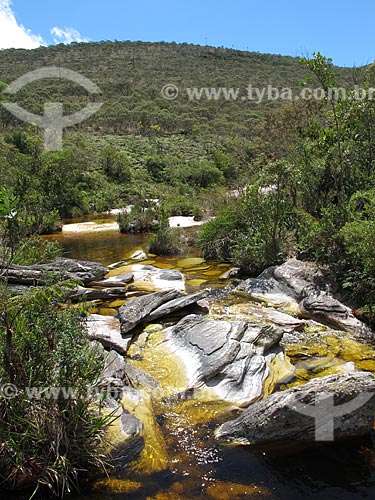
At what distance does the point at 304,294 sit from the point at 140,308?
3.53 m

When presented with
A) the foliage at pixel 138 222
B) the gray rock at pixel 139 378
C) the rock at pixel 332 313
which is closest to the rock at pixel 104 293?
the gray rock at pixel 139 378

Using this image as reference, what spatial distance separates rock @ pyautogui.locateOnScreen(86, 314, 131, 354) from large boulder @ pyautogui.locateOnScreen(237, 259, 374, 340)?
11.2 ft

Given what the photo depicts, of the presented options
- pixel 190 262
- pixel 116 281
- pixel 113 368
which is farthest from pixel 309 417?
pixel 190 262

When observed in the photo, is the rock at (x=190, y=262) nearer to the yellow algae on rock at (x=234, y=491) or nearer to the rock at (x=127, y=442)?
the rock at (x=127, y=442)

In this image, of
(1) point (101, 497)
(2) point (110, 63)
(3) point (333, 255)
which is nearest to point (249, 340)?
(1) point (101, 497)

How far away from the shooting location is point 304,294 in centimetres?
899

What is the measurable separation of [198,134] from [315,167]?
4549cm

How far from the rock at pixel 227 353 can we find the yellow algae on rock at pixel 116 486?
1755mm

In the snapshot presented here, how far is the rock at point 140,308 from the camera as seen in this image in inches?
284

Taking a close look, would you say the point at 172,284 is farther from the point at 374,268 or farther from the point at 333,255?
the point at 374,268

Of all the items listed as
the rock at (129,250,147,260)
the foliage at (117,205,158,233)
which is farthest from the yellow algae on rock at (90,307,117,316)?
the foliage at (117,205,158,233)

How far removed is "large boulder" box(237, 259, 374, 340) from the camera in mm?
7805

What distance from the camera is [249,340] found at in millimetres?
6445

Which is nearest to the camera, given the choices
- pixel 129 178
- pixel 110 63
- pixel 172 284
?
pixel 172 284
